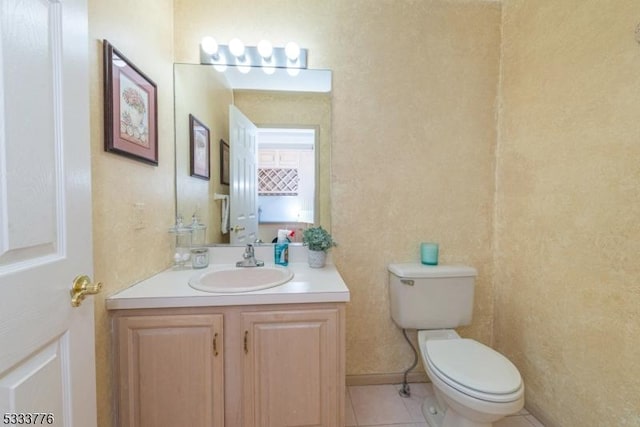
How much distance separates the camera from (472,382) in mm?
1166

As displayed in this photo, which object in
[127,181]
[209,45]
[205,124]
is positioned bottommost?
[127,181]

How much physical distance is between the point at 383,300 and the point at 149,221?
4.56ft

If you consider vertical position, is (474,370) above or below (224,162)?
below

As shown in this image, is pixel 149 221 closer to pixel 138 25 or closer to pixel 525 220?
pixel 138 25

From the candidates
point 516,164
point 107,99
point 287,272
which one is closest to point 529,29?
point 516,164

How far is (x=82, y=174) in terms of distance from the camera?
2.64 feet

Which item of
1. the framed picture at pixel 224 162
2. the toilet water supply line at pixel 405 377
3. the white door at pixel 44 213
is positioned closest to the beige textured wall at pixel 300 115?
the framed picture at pixel 224 162

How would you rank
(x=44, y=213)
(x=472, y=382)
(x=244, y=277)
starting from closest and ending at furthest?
(x=44, y=213) → (x=472, y=382) → (x=244, y=277)

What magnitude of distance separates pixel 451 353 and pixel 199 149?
Answer: 1721 millimetres

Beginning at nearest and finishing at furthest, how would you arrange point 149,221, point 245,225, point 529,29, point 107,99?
point 107,99, point 149,221, point 529,29, point 245,225

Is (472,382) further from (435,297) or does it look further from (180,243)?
(180,243)

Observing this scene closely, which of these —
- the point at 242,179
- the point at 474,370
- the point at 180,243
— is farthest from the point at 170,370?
the point at 474,370

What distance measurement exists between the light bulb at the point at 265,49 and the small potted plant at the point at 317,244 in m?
1.05

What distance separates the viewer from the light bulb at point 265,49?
169 centimetres
